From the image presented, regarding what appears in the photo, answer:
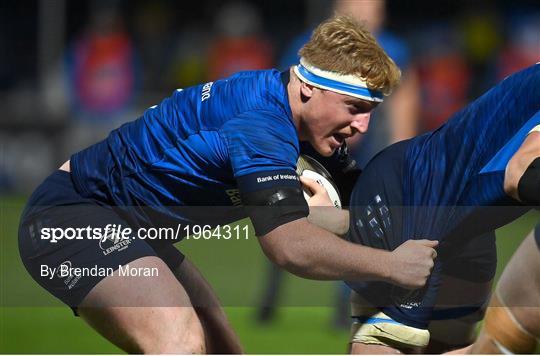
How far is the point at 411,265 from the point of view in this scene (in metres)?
4.06

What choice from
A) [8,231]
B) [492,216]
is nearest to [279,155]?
[492,216]

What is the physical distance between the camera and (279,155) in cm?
400

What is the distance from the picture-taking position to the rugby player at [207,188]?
397 cm

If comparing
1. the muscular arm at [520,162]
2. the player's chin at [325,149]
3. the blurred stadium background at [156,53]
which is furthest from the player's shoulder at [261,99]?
the blurred stadium background at [156,53]

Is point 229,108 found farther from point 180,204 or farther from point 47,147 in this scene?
point 47,147

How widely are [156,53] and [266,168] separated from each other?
40.3ft

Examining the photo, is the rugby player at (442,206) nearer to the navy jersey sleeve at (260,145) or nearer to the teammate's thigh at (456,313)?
the teammate's thigh at (456,313)

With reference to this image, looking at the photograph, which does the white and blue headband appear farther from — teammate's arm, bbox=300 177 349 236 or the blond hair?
teammate's arm, bbox=300 177 349 236

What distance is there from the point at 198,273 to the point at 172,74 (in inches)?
436

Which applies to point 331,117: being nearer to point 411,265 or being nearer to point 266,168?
point 266,168

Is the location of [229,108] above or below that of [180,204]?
above

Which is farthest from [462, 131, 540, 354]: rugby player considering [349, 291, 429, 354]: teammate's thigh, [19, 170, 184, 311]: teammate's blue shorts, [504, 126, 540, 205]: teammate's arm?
[19, 170, 184, 311]: teammate's blue shorts

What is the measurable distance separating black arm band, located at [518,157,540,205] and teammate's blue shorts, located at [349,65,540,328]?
0.26 metres

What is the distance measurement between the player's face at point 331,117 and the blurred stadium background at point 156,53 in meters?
6.20
